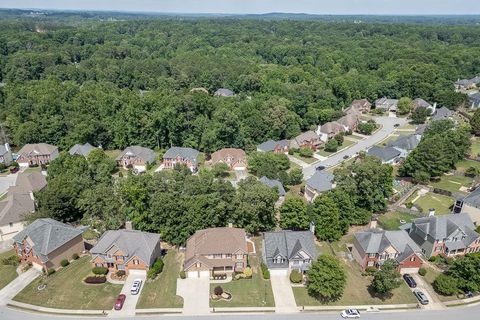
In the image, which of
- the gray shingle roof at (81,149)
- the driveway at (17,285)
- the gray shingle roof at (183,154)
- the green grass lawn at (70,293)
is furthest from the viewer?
the gray shingle roof at (81,149)

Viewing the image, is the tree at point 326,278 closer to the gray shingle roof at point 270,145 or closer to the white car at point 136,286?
the white car at point 136,286

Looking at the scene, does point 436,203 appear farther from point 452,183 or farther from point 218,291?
point 218,291

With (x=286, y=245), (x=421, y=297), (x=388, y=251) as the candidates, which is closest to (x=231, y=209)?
(x=286, y=245)

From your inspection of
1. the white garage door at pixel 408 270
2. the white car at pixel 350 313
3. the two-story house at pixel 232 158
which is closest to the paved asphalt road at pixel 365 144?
the two-story house at pixel 232 158

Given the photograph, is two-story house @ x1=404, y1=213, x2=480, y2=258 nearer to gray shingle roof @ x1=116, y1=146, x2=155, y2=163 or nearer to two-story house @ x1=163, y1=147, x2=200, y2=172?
two-story house @ x1=163, y1=147, x2=200, y2=172

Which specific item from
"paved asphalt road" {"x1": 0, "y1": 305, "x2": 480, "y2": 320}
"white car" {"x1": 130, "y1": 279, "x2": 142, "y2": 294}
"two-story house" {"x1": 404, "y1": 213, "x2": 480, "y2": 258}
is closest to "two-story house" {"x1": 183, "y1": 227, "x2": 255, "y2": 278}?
"white car" {"x1": 130, "y1": 279, "x2": 142, "y2": 294}

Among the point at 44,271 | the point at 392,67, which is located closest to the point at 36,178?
the point at 44,271
